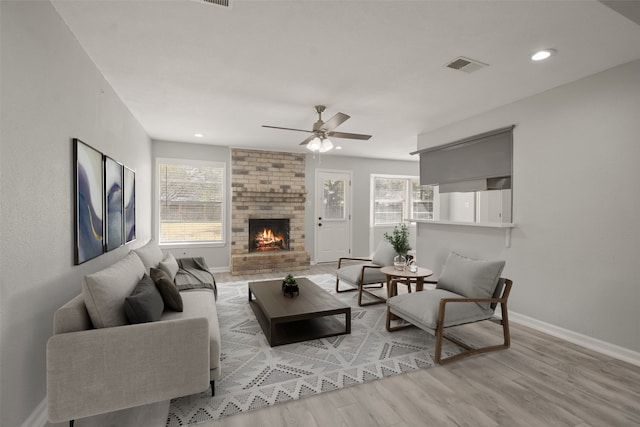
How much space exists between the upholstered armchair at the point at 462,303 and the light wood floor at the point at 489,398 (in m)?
0.25

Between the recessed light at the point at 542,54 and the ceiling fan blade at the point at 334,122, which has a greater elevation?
the recessed light at the point at 542,54

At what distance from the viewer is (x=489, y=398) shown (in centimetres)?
210

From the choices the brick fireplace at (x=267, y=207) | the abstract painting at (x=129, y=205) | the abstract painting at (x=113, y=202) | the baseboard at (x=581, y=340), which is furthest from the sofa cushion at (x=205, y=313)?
the baseboard at (x=581, y=340)

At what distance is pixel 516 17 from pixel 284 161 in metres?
5.01

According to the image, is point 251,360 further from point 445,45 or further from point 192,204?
point 192,204

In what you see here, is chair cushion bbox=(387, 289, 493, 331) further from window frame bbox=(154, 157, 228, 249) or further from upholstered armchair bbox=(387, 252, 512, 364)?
window frame bbox=(154, 157, 228, 249)

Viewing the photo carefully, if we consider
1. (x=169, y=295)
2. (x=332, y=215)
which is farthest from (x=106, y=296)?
(x=332, y=215)

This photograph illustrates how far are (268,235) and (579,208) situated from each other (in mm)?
5157

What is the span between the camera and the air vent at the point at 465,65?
2.60 meters

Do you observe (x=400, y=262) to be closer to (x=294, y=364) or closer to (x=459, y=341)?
(x=459, y=341)

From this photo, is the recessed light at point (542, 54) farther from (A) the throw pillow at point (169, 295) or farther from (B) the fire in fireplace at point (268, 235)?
(B) the fire in fireplace at point (268, 235)

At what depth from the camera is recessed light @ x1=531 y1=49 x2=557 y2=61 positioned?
244cm

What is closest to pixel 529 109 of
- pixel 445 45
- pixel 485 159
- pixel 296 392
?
pixel 485 159

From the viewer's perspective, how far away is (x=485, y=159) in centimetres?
398
